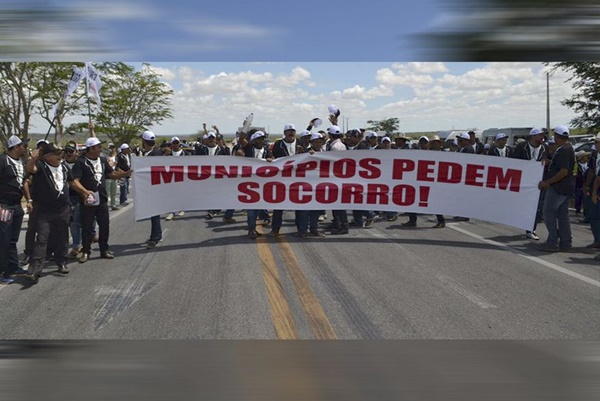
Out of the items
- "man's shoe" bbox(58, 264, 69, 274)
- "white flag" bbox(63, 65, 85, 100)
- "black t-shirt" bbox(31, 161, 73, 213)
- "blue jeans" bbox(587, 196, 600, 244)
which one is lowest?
"man's shoe" bbox(58, 264, 69, 274)

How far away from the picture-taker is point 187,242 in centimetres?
902

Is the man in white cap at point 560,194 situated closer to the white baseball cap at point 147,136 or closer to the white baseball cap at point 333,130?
the white baseball cap at point 333,130

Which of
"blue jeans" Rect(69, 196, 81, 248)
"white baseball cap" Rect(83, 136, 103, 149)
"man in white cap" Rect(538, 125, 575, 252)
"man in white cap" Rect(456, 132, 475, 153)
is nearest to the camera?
"white baseball cap" Rect(83, 136, 103, 149)

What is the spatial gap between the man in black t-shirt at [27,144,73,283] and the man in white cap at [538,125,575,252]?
23.8 feet

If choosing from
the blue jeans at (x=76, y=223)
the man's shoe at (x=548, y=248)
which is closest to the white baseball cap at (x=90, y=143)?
the blue jeans at (x=76, y=223)

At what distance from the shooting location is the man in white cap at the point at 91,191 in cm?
760

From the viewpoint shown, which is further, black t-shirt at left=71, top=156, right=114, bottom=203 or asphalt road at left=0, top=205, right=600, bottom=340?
black t-shirt at left=71, top=156, right=114, bottom=203

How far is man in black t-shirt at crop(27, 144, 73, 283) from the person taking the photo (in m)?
6.76

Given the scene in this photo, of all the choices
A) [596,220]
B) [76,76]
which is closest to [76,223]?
[76,76]

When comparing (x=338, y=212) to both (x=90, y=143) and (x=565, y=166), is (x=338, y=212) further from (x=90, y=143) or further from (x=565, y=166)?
(x=90, y=143)

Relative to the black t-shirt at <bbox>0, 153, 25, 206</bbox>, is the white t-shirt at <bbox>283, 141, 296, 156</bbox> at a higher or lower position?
higher

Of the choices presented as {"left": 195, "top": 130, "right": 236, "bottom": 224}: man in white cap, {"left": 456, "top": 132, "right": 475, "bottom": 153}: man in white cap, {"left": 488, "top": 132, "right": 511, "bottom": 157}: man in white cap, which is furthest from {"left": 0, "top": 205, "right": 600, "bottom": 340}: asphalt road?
{"left": 195, "top": 130, "right": 236, "bottom": 224}: man in white cap

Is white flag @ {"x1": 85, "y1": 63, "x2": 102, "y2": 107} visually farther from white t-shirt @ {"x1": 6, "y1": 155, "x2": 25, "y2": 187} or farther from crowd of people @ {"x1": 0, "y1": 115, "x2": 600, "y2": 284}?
white t-shirt @ {"x1": 6, "y1": 155, "x2": 25, "y2": 187}

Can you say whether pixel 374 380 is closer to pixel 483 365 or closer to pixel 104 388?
pixel 483 365
